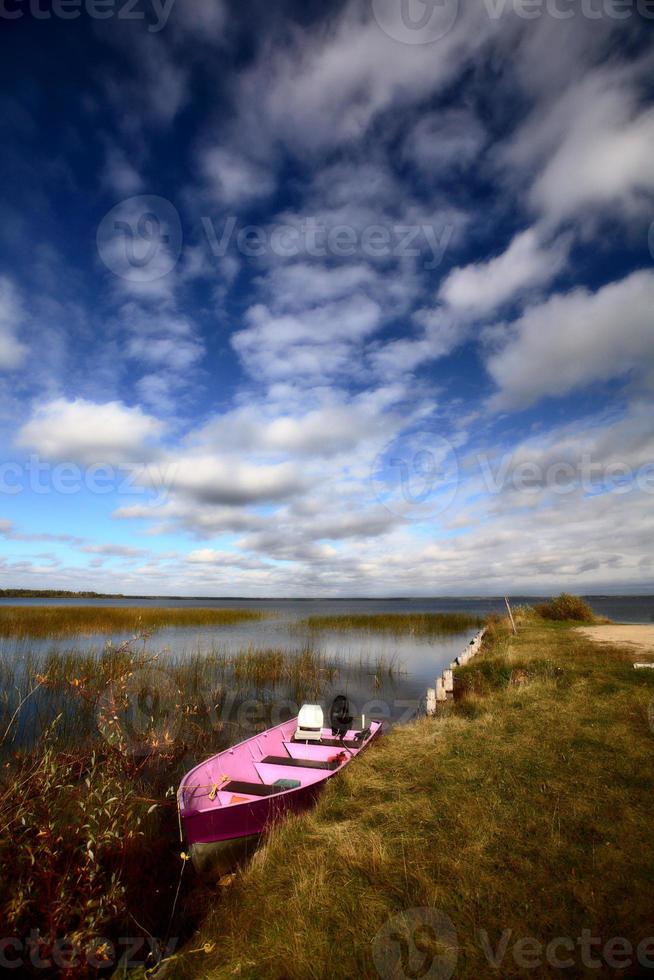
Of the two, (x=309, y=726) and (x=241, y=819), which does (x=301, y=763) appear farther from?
(x=241, y=819)

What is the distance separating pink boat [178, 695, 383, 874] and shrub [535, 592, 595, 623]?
23445mm

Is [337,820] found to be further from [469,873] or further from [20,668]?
[20,668]

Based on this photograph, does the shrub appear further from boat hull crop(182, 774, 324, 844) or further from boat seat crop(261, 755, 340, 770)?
boat hull crop(182, 774, 324, 844)

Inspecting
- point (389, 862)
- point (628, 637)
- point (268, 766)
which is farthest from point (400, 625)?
point (389, 862)

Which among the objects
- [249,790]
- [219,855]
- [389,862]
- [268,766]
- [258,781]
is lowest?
[219,855]

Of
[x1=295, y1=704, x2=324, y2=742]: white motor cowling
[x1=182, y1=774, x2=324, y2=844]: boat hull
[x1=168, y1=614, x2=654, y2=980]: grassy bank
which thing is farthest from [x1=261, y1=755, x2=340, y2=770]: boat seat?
[x1=182, y1=774, x2=324, y2=844]: boat hull

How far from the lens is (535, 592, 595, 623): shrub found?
29.0m

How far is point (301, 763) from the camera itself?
8.49 m

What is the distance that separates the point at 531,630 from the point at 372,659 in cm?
791

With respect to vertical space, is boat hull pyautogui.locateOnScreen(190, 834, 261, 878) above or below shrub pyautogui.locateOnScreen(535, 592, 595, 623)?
below

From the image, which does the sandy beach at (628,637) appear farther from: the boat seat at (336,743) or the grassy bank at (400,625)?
the grassy bank at (400,625)

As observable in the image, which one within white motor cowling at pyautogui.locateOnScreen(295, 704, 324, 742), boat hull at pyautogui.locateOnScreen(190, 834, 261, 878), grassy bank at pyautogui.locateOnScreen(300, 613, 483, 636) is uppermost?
grassy bank at pyautogui.locateOnScreen(300, 613, 483, 636)

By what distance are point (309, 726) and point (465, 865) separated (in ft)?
18.9

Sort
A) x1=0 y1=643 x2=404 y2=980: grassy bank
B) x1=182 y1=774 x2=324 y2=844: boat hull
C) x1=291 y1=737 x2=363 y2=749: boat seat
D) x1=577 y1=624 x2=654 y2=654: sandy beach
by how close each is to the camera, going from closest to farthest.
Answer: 1. x1=0 y1=643 x2=404 y2=980: grassy bank
2. x1=182 y1=774 x2=324 y2=844: boat hull
3. x1=291 y1=737 x2=363 y2=749: boat seat
4. x1=577 y1=624 x2=654 y2=654: sandy beach
